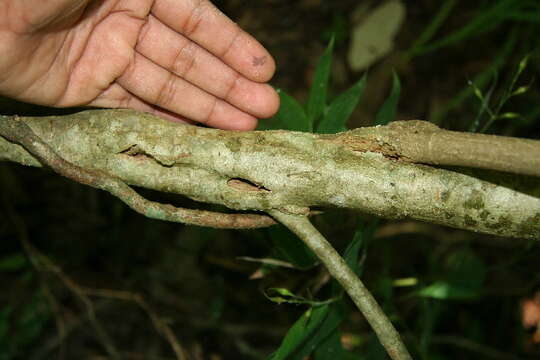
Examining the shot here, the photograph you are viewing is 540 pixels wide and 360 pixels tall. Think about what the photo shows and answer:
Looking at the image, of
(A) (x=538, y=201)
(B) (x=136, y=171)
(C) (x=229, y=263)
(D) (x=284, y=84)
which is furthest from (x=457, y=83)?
(B) (x=136, y=171)

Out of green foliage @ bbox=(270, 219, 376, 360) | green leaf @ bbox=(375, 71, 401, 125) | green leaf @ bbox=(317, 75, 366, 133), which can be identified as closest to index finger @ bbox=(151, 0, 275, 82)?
green leaf @ bbox=(317, 75, 366, 133)

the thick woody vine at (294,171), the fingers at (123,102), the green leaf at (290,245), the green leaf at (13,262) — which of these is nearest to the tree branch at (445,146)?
the thick woody vine at (294,171)

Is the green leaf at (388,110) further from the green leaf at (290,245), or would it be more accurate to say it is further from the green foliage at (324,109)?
the green leaf at (290,245)

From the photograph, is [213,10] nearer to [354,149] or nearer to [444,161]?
[354,149]

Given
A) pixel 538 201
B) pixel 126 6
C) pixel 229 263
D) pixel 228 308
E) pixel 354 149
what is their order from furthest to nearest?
pixel 228 308, pixel 229 263, pixel 126 6, pixel 354 149, pixel 538 201

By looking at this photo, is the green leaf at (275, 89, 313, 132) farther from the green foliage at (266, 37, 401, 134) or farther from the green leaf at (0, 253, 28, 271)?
the green leaf at (0, 253, 28, 271)

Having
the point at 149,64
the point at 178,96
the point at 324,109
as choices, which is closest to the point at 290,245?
the point at 324,109
